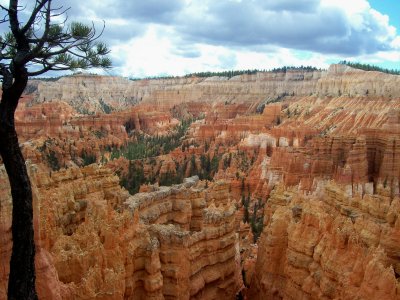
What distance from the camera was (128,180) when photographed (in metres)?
39.3

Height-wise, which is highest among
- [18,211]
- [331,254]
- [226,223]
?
[18,211]

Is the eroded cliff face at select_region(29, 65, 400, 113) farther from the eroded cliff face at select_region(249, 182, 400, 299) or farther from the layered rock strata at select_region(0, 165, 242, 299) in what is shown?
the layered rock strata at select_region(0, 165, 242, 299)

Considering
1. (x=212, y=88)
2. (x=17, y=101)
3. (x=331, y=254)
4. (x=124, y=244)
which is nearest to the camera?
(x=17, y=101)

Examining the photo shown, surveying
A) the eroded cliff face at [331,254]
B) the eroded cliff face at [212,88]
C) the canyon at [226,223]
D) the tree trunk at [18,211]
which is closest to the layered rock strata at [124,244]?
the canyon at [226,223]

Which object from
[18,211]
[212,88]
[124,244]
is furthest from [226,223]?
[212,88]

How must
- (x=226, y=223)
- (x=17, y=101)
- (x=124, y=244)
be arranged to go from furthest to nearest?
1. (x=226, y=223)
2. (x=124, y=244)
3. (x=17, y=101)

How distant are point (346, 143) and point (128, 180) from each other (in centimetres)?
1864

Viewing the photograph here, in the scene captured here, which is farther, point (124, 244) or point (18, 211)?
point (124, 244)

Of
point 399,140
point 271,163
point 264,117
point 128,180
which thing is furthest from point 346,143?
point 264,117

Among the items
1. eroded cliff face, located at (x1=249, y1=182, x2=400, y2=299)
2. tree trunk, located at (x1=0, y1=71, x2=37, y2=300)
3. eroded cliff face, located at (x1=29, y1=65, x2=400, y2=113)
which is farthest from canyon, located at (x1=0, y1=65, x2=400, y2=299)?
eroded cliff face, located at (x1=29, y1=65, x2=400, y2=113)

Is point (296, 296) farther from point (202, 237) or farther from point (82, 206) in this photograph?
point (82, 206)

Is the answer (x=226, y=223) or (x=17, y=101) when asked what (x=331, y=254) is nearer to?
(x=226, y=223)

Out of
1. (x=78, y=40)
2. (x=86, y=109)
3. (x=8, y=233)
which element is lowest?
(x=86, y=109)

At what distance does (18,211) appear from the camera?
5789mm
